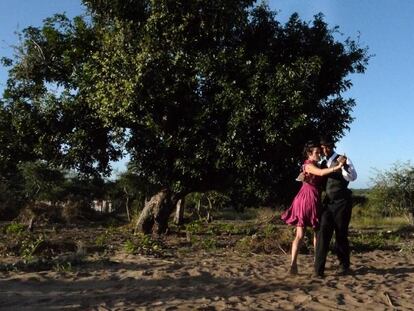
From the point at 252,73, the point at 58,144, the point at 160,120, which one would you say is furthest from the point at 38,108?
the point at 252,73

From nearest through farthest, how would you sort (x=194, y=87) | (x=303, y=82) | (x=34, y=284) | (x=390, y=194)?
(x=34, y=284) → (x=303, y=82) → (x=194, y=87) → (x=390, y=194)

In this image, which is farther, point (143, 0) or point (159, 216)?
point (159, 216)

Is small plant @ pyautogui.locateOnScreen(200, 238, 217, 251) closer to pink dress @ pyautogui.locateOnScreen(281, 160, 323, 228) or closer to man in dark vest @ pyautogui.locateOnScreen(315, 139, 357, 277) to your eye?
pink dress @ pyautogui.locateOnScreen(281, 160, 323, 228)

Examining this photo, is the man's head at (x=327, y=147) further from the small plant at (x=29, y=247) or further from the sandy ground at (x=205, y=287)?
the small plant at (x=29, y=247)

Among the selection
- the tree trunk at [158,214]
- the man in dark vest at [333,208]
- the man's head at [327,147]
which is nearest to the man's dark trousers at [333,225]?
the man in dark vest at [333,208]

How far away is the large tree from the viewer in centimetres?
1064

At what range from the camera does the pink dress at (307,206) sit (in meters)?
6.74

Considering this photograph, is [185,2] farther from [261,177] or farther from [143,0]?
[261,177]

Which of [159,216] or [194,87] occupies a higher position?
[194,87]

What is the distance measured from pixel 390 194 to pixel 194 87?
19.6 meters

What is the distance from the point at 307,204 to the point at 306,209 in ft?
0.21

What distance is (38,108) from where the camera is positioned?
12719 mm

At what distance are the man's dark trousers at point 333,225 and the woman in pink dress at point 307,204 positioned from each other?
5.1 inches

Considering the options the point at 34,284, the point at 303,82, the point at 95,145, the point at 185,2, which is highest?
the point at 185,2
